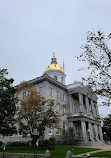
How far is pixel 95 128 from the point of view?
4000cm

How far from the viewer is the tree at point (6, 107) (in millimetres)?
21344

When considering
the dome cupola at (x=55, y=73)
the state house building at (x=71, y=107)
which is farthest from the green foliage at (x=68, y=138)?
the dome cupola at (x=55, y=73)

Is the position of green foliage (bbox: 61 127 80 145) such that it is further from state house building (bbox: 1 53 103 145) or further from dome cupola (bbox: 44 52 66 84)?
dome cupola (bbox: 44 52 66 84)

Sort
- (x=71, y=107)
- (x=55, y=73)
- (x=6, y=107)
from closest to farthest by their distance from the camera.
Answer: (x=6, y=107), (x=71, y=107), (x=55, y=73)

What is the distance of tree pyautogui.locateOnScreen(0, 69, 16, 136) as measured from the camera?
21344mm

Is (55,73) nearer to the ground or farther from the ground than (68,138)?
farther from the ground

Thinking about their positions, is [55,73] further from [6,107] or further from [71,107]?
[6,107]

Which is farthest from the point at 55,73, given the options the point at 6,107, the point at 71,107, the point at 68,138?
the point at 6,107

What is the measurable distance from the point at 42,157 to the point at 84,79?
6.84 metres

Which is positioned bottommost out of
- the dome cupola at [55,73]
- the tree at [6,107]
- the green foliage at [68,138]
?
the green foliage at [68,138]

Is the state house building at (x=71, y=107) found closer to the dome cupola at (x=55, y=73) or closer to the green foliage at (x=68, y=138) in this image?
the green foliage at (x=68, y=138)

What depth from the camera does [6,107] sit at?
21672mm

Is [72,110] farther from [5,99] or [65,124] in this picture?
[5,99]

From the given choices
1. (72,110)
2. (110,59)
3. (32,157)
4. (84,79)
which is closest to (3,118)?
(32,157)
